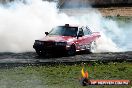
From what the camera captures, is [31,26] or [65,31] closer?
[65,31]

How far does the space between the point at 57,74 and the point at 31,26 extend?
11514mm

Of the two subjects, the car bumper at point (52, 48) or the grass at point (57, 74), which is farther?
the car bumper at point (52, 48)

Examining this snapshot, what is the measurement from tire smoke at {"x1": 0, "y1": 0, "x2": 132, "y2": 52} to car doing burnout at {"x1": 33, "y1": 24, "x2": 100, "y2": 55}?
3.13 ft

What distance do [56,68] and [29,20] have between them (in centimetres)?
1080

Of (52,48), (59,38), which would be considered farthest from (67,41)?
(52,48)

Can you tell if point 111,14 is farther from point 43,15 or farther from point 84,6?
point 43,15

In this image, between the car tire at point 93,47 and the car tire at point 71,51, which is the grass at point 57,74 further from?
the car tire at point 93,47

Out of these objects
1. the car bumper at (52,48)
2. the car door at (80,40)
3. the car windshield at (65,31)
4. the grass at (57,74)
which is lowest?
the grass at (57,74)

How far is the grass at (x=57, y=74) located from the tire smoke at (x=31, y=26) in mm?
6116

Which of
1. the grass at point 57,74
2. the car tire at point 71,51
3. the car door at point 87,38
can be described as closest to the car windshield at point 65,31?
the car door at point 87,38

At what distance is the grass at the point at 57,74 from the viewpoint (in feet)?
40.9

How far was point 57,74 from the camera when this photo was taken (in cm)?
1447

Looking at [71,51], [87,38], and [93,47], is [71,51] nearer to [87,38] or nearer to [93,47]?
[87,38]

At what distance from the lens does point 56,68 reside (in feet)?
52.0
